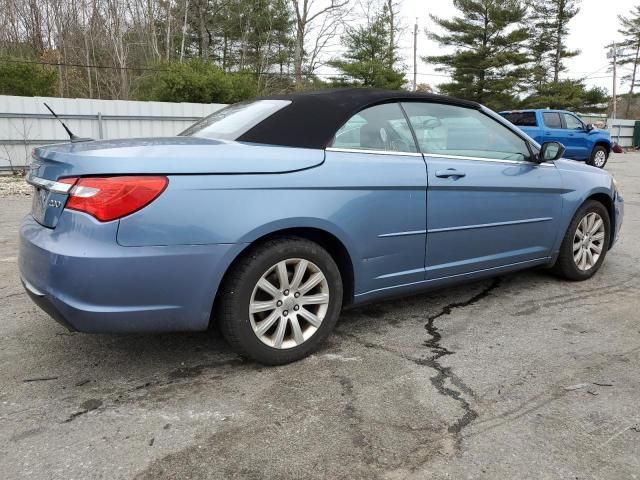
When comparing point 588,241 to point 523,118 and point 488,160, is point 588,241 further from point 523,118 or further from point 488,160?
point 523,118

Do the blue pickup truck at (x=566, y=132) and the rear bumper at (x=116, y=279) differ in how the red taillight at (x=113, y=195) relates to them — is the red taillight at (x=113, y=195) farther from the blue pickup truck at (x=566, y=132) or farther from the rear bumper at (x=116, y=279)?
the blue pickup truck at (x=566, y=132)

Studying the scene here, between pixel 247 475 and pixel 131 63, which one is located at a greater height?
pixel 131 63

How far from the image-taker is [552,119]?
1617 centimetres

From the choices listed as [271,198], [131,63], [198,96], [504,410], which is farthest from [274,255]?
[131,63]

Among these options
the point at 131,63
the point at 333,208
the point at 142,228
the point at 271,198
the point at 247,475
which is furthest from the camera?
the point at 131,63

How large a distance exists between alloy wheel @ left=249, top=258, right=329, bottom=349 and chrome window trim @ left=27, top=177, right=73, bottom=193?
101cm

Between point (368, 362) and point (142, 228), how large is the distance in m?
1.42

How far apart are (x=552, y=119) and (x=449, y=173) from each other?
47.5ft

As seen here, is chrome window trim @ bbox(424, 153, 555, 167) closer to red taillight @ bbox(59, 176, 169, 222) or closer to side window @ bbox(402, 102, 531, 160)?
side window @ bbox(402, 102, 531, 160)

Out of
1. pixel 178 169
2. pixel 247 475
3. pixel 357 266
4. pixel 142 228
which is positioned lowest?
pixel 247 475

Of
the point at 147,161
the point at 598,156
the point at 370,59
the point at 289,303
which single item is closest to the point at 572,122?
the point at 598,156

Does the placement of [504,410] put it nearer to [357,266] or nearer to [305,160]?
[357,266]

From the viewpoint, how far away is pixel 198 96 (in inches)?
659

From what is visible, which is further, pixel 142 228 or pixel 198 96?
pixel 198 96
